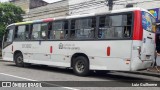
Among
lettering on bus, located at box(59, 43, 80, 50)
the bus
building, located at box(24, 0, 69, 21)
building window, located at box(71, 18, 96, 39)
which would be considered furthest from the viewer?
building, located at box(24, 0, 69, 21)

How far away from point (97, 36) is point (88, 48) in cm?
72

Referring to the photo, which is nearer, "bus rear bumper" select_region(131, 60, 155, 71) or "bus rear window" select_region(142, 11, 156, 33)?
"bus rear bumper" select_region(131, 60, 155, 71)

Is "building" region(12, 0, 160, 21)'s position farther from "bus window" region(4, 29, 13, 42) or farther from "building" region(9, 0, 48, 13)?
"bus window" region(4, 29, 13, 42)

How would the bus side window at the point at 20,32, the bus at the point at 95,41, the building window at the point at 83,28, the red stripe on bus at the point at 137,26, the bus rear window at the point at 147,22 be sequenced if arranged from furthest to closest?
1. the bus side window at the point at 20,32
2. the building window at the point at 83,28
3. the bus rear window at the point at 147,22
4. the bus at the point at 95,41
5. the red stripe on bus at the point at 137,26

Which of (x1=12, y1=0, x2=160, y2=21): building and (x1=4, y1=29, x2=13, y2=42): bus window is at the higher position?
(x1=12, y1=0, x2=160, y2=21): building

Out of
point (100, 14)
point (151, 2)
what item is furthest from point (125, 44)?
point (151, 2)

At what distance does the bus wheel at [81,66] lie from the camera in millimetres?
12609

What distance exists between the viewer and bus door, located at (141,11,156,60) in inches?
447

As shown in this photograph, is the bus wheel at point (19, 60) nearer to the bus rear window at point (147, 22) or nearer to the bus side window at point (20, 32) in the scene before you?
the bus side window at point (20, 32)

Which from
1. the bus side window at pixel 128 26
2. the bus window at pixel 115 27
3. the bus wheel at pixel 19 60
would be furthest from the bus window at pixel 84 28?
the bus wheel at pixel 19 60

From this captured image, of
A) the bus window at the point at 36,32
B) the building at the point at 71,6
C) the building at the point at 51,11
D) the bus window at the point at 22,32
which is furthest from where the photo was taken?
the building at the point at 51,11

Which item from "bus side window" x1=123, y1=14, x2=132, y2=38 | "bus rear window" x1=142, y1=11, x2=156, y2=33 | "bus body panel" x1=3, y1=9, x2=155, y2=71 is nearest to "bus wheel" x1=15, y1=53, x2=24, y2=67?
"bus body panel" x1=3, y1=9, x2=155, y2=71

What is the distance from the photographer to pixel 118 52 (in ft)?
37.5

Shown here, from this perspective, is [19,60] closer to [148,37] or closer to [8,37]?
[8,37]
